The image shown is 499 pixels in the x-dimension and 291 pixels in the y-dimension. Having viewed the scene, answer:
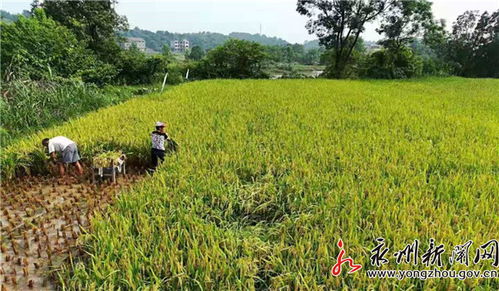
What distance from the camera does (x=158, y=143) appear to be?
4016 millimetres

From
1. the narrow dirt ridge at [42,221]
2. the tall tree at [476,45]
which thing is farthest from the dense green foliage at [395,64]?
the narrow dirt ridge at [42,221]

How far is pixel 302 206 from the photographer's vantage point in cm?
275

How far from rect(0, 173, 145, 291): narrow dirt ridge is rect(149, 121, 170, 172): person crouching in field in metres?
0.33

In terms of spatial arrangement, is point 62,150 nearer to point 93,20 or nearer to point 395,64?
point 93,20

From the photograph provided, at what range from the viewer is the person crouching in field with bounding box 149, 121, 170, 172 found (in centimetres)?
397

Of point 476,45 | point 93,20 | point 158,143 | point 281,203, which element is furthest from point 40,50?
point 476,45

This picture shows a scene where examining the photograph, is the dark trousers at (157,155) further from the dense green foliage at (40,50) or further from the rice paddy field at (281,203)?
the dense green foliage at (40,50)

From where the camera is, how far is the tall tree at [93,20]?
1576 centimetres

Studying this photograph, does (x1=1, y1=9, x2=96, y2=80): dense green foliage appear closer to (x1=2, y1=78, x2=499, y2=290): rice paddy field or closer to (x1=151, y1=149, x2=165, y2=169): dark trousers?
(x1=2, y1=78, x2=499, y2=290): rice paddy field

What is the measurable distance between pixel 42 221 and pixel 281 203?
2.12 m

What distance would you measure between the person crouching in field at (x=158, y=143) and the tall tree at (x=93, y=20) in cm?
1395

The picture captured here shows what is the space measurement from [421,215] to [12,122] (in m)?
6.99

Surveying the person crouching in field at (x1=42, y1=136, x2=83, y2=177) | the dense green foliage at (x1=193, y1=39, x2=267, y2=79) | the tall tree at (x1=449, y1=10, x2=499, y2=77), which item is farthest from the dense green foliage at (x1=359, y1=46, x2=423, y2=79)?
the person crouching in field at (x1=42, y1=136, x2=83, y2=177)

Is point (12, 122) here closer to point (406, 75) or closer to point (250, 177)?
point (250, 177)
